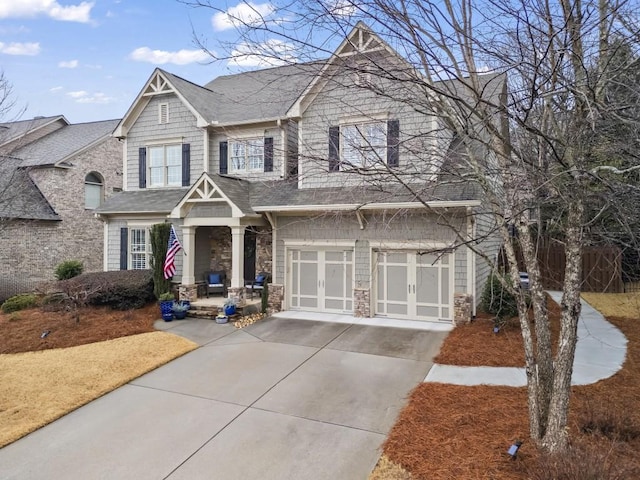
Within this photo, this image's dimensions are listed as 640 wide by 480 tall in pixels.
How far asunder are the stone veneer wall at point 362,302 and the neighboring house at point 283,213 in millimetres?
29

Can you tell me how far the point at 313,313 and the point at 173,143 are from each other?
8.05 meters

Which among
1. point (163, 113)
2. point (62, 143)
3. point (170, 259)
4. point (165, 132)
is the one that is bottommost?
point (170, 259)

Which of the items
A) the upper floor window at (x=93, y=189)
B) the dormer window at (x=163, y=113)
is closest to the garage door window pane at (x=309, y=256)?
the dormer window at (x=163, y=113)

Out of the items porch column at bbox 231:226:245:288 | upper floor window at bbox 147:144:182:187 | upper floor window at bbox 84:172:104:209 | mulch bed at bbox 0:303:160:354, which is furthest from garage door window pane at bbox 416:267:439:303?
upper floor window at bbox 84:172:104:209

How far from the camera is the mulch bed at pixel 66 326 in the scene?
32.7ft

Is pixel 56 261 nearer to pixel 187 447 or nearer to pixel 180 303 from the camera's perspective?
pixel 180 303

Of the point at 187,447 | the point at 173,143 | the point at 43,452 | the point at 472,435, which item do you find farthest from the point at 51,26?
the point at 472,435

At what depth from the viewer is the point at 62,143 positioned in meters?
20.9

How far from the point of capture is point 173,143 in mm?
14781

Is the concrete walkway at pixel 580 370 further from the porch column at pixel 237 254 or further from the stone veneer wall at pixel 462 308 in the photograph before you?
the porch column at pixel 237 254

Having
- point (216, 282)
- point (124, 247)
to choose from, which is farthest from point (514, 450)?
point (124, 247)

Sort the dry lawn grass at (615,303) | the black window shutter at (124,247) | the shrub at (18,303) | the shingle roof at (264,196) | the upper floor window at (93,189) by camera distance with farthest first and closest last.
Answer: the upper floor window at (93,189)
the black window shutter at (124,247)
the shrub at (18,303)
the dry lawn grass at (615,303)
the shingle roof at (264,196)

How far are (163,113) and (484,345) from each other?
1316 centimetres

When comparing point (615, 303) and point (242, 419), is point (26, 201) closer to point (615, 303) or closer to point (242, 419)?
point (242, 419)
